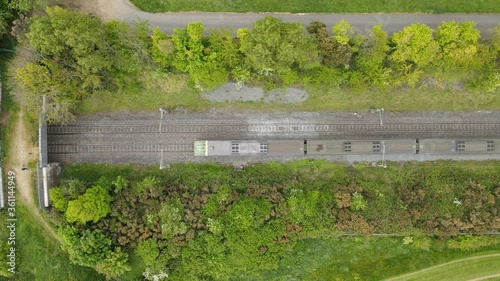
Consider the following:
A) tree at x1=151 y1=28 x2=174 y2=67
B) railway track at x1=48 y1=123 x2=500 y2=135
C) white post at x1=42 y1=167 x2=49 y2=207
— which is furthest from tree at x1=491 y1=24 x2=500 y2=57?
white post at x1=42 y1=167 x2=49 y2=207

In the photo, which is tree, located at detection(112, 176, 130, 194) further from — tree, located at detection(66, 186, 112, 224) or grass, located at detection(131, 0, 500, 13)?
grass, located at detection(131, 0, 500, 13)

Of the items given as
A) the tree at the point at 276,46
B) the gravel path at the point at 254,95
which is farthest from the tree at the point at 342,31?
the gravel path at the point at 254,95

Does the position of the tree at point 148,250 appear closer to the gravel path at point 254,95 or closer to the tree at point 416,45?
the gravel path at point 254,95

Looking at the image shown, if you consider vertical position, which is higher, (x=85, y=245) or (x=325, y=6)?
(x=325, y=6)

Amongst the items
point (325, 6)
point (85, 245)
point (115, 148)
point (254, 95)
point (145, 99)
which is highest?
point (325, 6)

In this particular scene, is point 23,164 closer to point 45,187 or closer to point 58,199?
point 45,187

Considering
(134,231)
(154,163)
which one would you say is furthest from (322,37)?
(134,231)

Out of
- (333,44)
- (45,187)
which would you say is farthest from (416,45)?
(45,187)

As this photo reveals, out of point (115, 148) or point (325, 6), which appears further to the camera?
point (115, 148)
